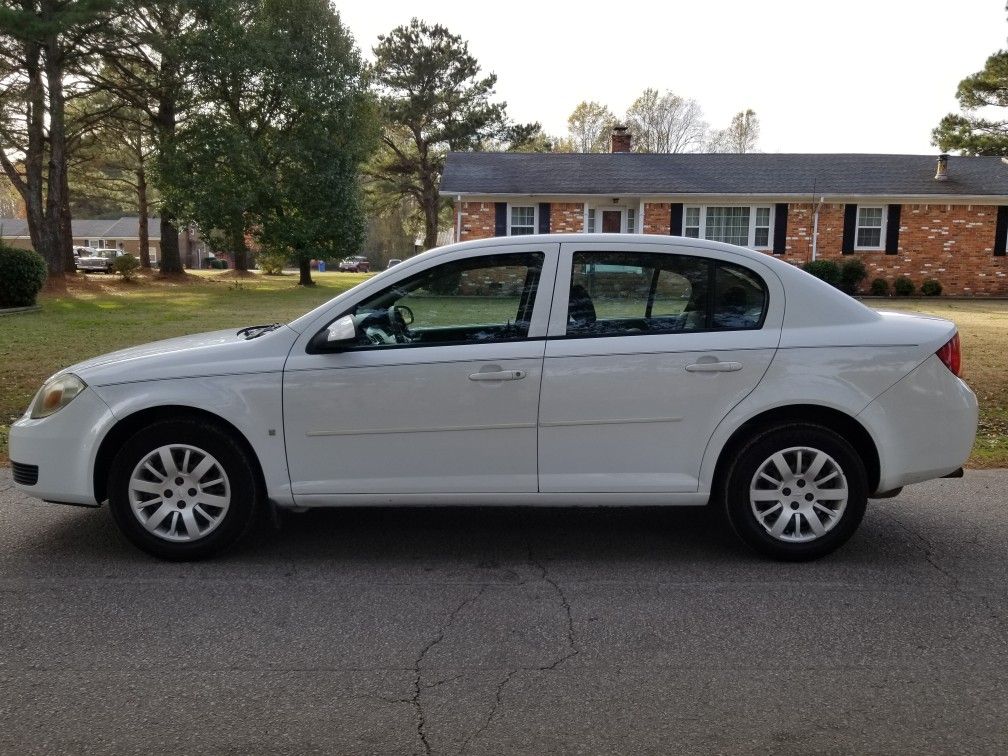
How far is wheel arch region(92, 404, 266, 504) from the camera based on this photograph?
4.57m

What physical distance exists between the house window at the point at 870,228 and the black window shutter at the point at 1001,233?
3757mm

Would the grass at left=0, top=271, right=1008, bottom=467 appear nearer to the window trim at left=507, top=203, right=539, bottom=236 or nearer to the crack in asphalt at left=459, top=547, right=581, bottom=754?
the crack in asphalt at left=459, top=547, right=581, bottom=754

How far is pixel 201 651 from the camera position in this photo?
3588 millimetres

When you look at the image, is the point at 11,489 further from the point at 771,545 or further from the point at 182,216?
the point at 182,216

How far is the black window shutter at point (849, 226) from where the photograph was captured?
2873cm

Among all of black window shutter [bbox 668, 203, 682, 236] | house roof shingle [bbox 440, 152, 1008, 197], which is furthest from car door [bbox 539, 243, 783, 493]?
black window shutter [bbox 668, 203, 682, 236]

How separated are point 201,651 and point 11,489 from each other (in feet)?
11.0

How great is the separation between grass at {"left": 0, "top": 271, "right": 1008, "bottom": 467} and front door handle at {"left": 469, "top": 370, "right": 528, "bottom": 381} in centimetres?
41

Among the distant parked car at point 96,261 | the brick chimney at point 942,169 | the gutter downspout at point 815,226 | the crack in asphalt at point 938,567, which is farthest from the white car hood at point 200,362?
the distant parked car at point 96,261

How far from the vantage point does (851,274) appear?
27.8m

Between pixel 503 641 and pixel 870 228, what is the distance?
2887cm

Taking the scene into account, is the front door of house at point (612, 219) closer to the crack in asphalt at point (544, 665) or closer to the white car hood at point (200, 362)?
the white car hood at point (200, 362)

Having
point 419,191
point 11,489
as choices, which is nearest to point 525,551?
point 11,489

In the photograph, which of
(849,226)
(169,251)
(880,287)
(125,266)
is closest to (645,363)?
(880,287)
